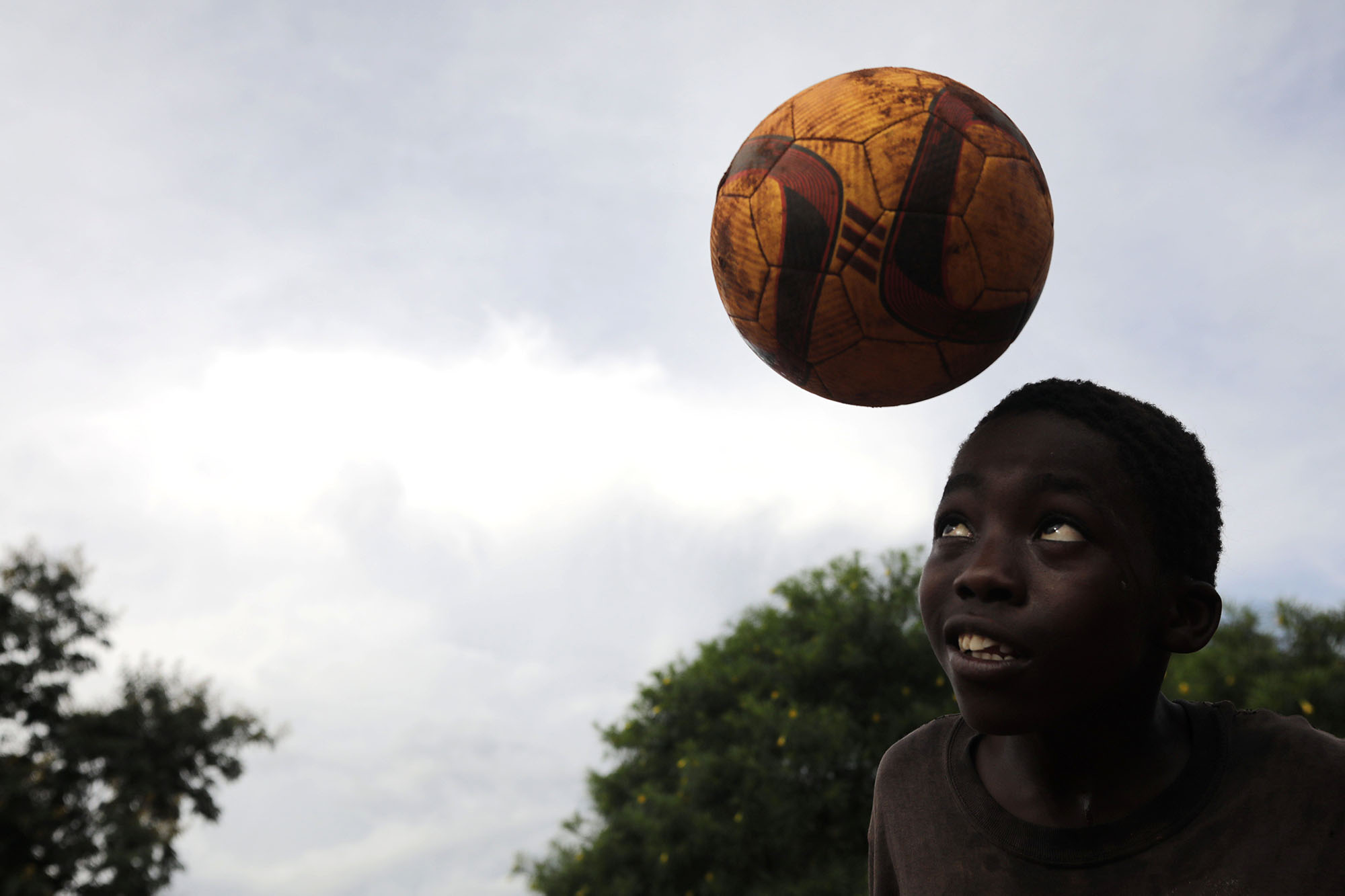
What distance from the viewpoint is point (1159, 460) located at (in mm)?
2637

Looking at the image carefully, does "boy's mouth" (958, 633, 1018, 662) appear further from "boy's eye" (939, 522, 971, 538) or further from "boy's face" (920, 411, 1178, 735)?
"boy's eye" (939, 522, 971, 538)

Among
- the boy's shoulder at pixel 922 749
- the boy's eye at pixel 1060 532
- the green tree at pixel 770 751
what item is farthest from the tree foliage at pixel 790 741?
the boy's eye at pixel 1060 532

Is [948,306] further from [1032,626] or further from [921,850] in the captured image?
[921,850]

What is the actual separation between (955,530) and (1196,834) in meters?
0.85

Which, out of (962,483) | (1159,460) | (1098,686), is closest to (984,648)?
(1098,686)

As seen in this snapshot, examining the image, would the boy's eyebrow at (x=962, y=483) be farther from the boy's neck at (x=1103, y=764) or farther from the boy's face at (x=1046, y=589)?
the boy's neck at (x=1103, y=764)

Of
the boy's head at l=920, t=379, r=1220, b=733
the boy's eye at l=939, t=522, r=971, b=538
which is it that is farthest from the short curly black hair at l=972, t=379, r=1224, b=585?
the boy's eye at l=939, t=522, r=971, b=538

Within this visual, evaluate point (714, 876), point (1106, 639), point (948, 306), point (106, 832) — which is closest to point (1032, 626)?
point (1106, 639)

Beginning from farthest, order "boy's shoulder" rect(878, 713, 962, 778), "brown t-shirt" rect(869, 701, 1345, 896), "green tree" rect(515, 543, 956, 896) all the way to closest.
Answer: "green tree" rect(515, 543, 956, 896) → "boy's shoulder" rect(878, 713, 962, 778) → "brown t-shirt" rect(869, 701, 1345, 896)

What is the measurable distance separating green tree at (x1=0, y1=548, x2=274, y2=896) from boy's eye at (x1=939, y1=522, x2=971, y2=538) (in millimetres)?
20374

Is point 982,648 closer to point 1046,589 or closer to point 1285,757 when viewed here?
point 1046,589

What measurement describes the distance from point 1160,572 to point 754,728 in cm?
804

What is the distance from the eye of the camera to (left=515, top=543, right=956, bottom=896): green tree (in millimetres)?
9781

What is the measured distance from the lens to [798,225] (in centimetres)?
301
